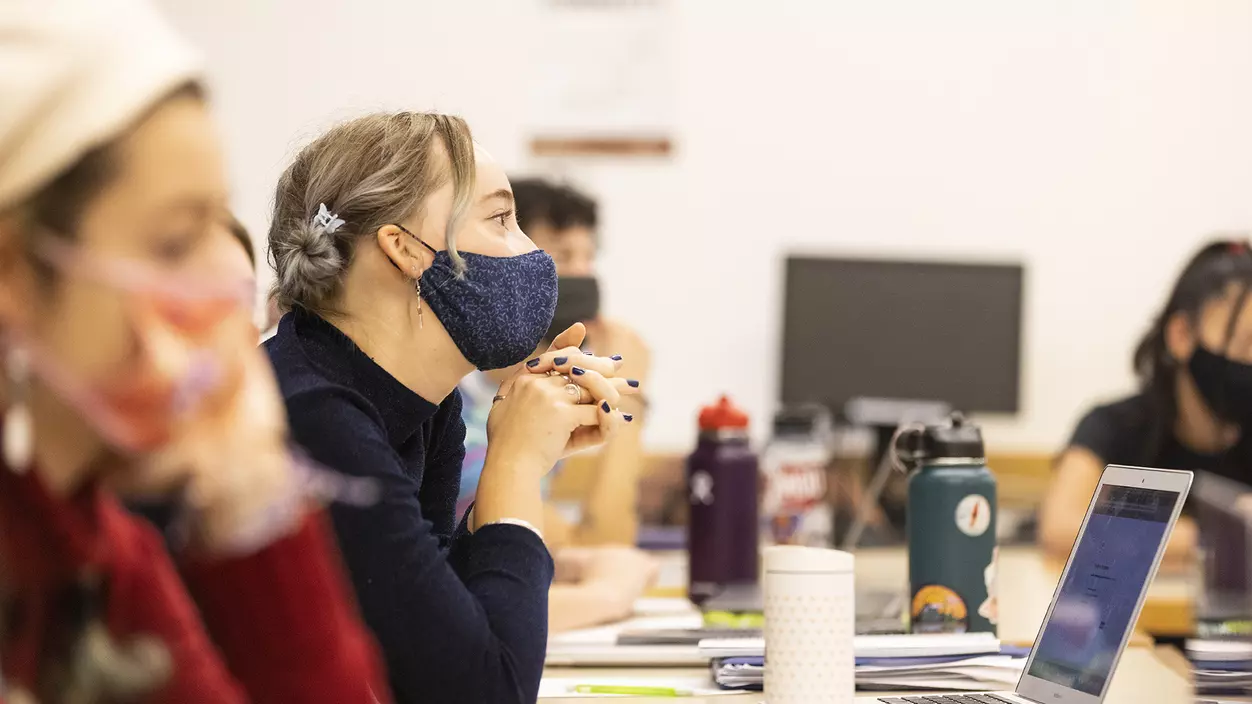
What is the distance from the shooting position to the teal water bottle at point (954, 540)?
4.86ft

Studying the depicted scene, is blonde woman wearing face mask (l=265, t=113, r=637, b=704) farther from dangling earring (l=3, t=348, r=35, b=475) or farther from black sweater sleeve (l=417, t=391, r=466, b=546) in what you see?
dangling earring (l=3, t=348, r=35, b=475)

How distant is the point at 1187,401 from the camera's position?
9.02 feet

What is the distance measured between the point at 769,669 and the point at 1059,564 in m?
1.42

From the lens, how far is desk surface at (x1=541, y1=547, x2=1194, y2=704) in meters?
1.29

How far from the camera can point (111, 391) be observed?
26.5 inches

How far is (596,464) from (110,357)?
2.00 m

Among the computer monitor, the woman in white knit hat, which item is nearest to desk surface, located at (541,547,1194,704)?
the woman in white knit hat

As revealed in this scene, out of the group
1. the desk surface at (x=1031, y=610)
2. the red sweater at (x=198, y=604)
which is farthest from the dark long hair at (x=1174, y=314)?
the red sweater at (x=198, y=604)

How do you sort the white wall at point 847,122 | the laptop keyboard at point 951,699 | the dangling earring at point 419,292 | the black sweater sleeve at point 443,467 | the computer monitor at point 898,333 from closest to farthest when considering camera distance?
the laptop keyboard at point 951,699 → the dangling earring at point 419,292 → the black sweater sleeve at point 443,467 → the computer monitor at point 898,333 → the white wall at point 847,122

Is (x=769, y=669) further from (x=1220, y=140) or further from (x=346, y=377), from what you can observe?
(x=1220, y=140)

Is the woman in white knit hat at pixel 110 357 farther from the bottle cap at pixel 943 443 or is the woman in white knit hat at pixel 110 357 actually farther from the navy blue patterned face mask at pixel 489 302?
the bottle cap at pixel 943 443

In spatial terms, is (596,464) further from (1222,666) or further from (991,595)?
(1222,666)

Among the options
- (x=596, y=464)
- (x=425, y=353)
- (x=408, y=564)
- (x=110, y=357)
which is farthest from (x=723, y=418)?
(x=110, y=357)

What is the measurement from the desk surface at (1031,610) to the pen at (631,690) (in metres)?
0.03
